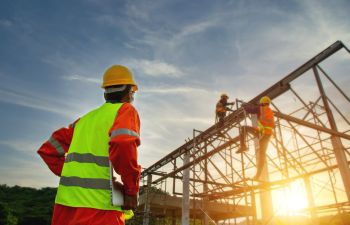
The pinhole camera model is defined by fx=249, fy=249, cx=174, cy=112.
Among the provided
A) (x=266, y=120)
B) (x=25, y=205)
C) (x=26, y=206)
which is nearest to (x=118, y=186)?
(x=266, y=120)

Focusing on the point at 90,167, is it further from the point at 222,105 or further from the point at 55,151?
the point at 222,105

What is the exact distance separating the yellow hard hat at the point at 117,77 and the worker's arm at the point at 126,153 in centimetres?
51

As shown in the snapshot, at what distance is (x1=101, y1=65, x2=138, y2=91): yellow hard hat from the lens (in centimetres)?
214

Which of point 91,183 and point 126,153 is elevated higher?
point 126,153

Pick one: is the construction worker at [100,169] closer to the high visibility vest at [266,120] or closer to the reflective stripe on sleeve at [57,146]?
the reflective stripe on sleeve at [57,146]

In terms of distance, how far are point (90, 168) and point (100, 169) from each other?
0.08 meters

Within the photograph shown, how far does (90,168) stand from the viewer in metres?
1.75

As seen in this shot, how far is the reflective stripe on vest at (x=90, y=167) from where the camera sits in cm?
164

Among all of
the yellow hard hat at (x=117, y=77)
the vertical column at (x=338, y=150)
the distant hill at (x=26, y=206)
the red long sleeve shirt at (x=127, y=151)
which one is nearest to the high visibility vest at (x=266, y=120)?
the vertical column at (x=338, y=150)

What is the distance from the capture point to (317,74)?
909 centimetres

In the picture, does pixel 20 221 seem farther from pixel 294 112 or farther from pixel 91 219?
pixel 91 219

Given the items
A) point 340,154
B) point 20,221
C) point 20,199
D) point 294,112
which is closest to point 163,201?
point 294,112

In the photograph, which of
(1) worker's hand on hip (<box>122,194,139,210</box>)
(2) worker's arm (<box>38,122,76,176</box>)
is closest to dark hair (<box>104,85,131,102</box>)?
(2) worker's arm (<box>38,122,76,176</box>)

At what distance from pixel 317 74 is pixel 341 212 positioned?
7.81m
